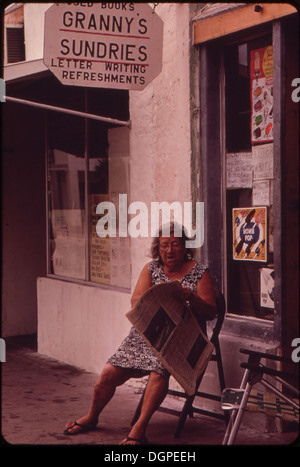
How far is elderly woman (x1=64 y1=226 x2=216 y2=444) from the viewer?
17.6ft

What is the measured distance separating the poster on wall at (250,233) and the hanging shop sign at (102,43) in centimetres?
124

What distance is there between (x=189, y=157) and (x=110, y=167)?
160 cm

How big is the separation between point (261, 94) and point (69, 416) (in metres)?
2.83

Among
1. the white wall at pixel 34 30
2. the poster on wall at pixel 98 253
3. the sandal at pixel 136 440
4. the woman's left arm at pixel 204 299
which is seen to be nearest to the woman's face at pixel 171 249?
the woman's left arm at pixel 204 299

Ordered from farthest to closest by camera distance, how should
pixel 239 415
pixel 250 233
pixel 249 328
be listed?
1. pixel 250 233
2. pixel 249 328
3. pixel 239 415

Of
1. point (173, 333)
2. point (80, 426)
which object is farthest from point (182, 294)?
point (80, 426)

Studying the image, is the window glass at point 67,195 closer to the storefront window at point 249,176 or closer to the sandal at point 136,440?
the storefront window at point 249,176

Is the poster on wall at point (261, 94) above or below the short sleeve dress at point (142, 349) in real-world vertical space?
above

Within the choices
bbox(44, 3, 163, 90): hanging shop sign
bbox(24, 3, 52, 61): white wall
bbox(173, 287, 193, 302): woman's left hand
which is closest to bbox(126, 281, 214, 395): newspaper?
bbox(173, 287, 193, 302): woman's left hand

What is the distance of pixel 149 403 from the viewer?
5.23 m

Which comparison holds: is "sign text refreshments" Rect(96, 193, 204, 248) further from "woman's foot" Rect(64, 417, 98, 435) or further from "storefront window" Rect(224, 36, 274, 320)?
"woman's foot" Rect(64, 417, 98, 435)

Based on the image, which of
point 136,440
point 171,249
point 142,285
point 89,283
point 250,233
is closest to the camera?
point 136,440

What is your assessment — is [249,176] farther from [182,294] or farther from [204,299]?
[182,294]

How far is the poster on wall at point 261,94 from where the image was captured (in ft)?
19.2
